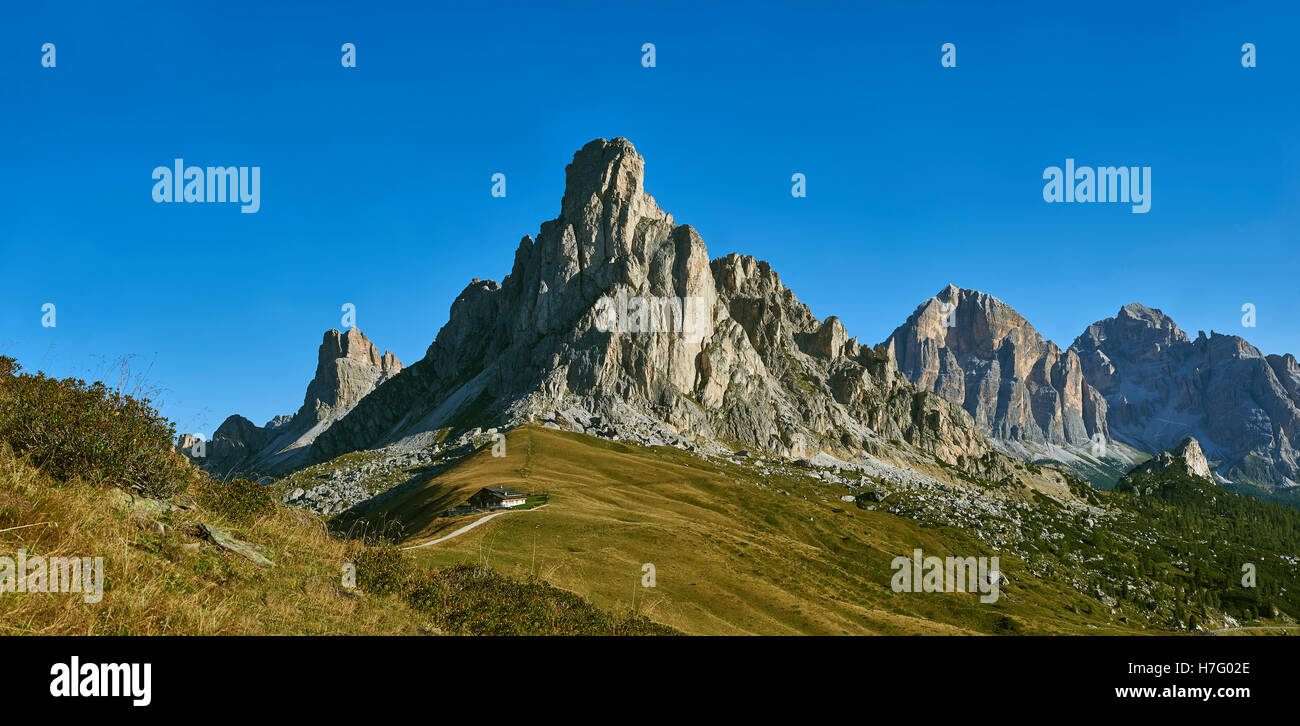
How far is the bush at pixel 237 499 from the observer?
15711 mm

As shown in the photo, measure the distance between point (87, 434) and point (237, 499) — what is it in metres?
3.71

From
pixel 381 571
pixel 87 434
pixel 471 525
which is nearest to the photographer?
pixel 87 434

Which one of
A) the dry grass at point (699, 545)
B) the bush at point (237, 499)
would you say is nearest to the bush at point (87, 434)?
the bush at point (237, 499)

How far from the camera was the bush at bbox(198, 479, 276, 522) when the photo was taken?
15711mm

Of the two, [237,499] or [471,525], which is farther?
[471,525]

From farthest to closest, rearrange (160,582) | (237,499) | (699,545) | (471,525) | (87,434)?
(699,545) < (471,525) < (237,499) < (87,434) < (160,582)

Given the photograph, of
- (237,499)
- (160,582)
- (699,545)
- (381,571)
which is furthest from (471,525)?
(160,582)

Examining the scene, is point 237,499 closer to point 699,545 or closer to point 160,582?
point 160,582

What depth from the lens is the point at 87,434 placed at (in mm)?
13547

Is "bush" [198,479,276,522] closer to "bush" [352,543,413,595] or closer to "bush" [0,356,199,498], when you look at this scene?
"bush" [0,356,199,498]

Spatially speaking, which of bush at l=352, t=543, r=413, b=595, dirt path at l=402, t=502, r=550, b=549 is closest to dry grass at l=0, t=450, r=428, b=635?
bush at l=352, t=543, r=413, b=595

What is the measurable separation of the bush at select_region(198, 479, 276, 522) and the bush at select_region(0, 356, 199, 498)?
0.58 m
